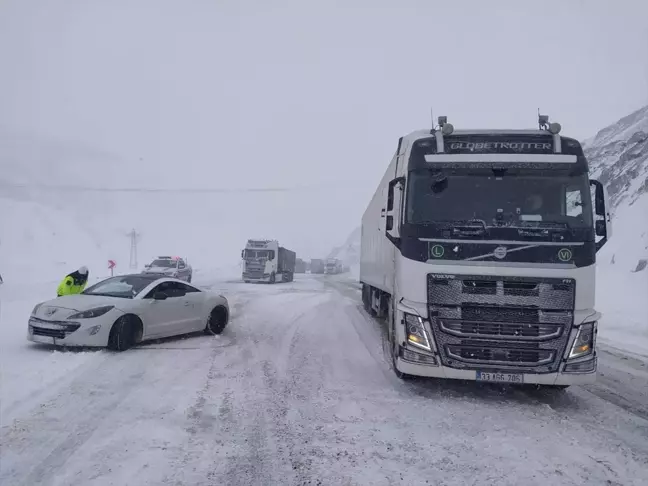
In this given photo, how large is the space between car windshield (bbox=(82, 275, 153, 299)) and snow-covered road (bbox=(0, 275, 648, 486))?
1.20 m

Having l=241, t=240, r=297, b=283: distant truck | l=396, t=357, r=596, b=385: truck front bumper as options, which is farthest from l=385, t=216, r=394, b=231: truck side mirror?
l=241, t=240, r=297, b=283: distant truck

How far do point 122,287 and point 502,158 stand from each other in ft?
23.5

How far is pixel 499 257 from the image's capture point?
6230 mm

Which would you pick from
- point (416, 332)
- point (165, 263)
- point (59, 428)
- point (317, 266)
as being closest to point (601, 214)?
point (416, 332)

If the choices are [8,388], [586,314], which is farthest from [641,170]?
[8,388]

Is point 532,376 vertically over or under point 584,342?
under

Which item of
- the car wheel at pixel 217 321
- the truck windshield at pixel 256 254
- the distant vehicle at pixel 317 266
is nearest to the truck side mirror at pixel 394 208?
the car wheel at pixel 217 321

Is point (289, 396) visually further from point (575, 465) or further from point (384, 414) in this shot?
point (575, 465)

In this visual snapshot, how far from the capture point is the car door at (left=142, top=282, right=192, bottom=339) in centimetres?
930

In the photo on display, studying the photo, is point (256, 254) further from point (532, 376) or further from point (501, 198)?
point (532, 376)

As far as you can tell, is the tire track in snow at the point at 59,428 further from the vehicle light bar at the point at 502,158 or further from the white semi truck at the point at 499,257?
the vehicle light bar at the point at 502,158

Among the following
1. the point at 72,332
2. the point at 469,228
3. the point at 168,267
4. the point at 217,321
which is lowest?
the point at 217,321

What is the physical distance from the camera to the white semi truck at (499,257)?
6113mm

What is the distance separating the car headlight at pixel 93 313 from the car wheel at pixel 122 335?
0.91 feet
